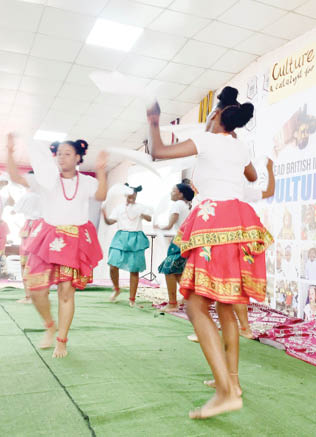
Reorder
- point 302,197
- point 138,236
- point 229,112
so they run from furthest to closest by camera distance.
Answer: point 138,236
point 302,197
point 229,112

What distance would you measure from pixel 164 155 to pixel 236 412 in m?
1.03

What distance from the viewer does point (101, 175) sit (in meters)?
2.48

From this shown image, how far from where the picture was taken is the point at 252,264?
1.70m

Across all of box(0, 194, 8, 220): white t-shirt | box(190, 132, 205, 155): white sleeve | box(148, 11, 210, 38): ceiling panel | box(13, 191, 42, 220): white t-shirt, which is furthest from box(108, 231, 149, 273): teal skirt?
box(190, 132, 205, 155): white sleeve

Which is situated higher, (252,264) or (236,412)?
(252,264)

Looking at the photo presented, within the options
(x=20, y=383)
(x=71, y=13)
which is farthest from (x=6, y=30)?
(x=20, y=383)

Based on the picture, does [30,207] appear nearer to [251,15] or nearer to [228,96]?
[251,15]

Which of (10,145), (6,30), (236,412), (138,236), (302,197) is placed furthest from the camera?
(138,236)

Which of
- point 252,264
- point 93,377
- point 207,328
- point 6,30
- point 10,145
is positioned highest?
point 6,30

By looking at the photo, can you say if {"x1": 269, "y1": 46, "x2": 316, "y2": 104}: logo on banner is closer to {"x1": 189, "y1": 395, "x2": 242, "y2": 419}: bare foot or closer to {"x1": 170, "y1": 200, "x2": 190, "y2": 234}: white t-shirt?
{"x1": 170, "y1": 200, "x2": 190, "y2": 234}: white t-shirt

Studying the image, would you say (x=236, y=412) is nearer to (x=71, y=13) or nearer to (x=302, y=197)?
(x=302, y=197)

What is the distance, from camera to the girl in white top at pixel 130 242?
493cm

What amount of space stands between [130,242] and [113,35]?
2.33 meters

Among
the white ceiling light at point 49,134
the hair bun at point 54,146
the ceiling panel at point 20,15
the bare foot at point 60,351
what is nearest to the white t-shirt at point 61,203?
the hair bun at point 54,146
